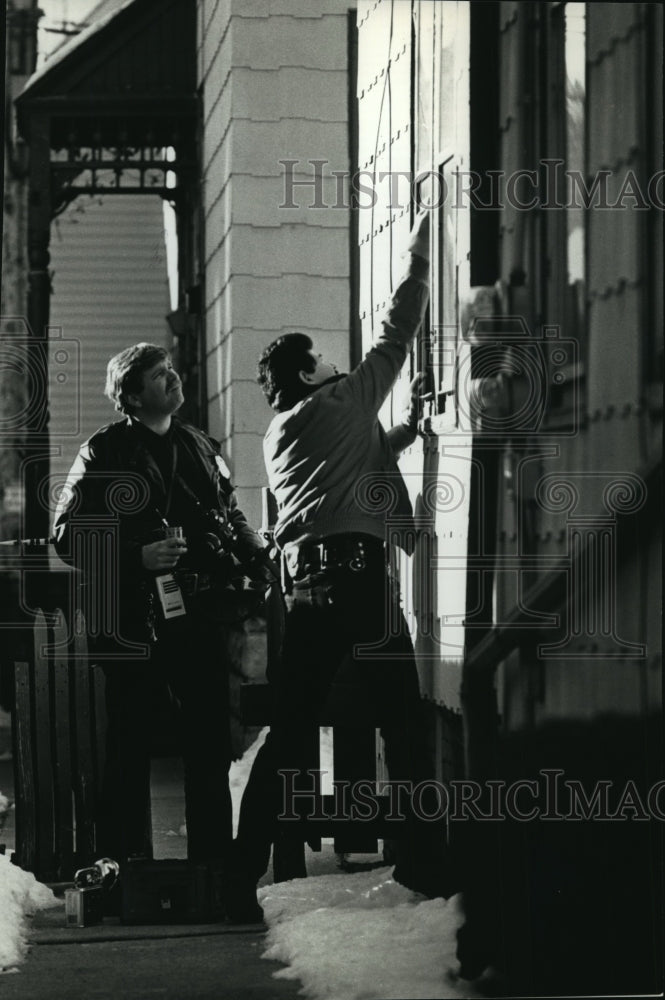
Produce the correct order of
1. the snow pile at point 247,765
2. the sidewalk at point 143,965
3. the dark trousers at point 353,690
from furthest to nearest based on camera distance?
the snow pile at point 247,765, the dark trousers at point 353,690, the sidewalk at point 143,965

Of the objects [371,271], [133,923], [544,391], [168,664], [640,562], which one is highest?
[371,271]

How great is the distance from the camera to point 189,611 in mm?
4273

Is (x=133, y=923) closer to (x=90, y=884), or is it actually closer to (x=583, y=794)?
(x=90, y=884)

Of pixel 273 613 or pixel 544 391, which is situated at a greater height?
pixel 544 391

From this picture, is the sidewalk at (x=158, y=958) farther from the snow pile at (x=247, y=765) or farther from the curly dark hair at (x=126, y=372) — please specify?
the curly dark hair at (x=126, y=372)

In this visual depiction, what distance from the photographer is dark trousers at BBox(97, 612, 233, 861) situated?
4.30 meters

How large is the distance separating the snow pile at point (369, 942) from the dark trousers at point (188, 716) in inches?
12.2

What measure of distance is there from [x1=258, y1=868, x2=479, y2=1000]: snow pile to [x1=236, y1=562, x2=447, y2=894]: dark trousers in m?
0.07

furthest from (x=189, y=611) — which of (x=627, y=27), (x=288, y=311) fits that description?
(x=627, y=27)

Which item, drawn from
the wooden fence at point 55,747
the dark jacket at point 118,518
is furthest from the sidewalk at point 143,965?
the dark jacket at point 118,518

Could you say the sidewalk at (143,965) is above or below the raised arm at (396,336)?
below

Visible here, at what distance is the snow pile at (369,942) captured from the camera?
4.12 m

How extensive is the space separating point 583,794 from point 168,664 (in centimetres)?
114

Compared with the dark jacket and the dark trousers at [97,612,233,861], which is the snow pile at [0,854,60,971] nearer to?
the dark trousers at [97,612,233,861]
